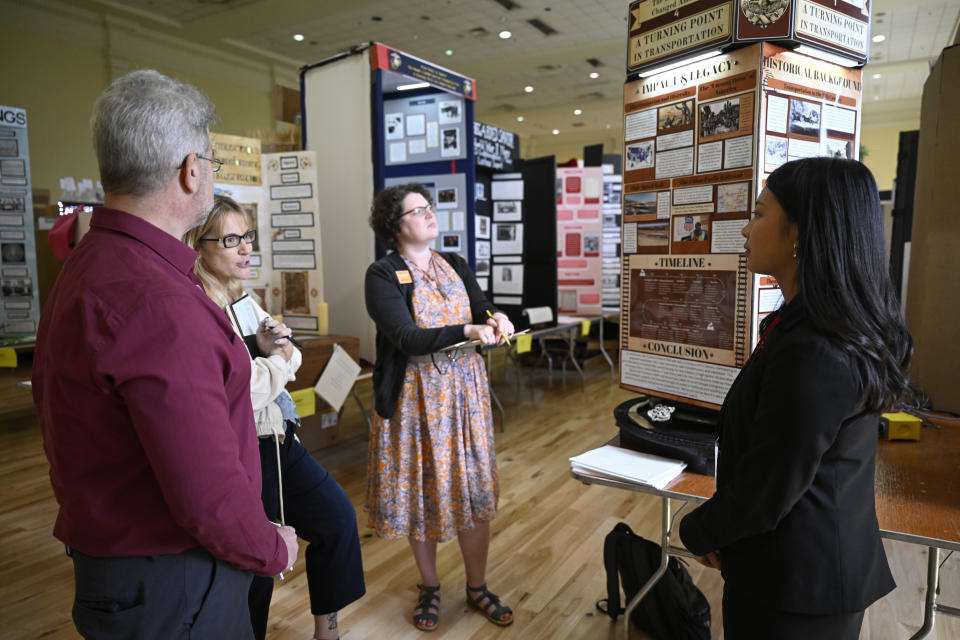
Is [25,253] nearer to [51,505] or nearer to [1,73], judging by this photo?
[51,505]

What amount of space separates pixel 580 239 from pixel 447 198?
218 centimetres

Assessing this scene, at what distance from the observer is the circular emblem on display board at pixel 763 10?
1.61 m

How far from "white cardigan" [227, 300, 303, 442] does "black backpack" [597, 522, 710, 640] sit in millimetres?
1187

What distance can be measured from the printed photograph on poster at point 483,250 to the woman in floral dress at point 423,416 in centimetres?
307

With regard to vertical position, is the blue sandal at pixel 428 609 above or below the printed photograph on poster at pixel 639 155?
below

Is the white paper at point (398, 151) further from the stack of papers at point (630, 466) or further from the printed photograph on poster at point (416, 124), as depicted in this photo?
the stack of papers at point (630, 466)

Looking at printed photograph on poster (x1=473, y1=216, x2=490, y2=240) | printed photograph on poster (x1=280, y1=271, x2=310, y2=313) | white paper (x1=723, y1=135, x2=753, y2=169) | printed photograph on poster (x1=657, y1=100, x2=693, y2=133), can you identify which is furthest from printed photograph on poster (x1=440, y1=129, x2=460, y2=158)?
white paper (x1=723, y1=135, x2=753, y2=169)

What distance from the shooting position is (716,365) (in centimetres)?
178

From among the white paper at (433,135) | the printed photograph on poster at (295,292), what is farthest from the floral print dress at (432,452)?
the white paper at (433,135)

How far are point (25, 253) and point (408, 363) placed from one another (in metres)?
4.35

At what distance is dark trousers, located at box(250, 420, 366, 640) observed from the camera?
1.71m

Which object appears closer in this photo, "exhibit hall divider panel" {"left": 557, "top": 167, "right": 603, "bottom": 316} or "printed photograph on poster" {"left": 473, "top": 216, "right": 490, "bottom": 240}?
"printed photograph on poster" {"left": 473, "top": 216, "right": 490, "bottom": 240}

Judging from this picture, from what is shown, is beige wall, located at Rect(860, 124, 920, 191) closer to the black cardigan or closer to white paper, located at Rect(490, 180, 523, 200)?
white paper, located at Rect(490, 180, 523, 200)

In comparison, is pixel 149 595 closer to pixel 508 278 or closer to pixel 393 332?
pixel 393 332
